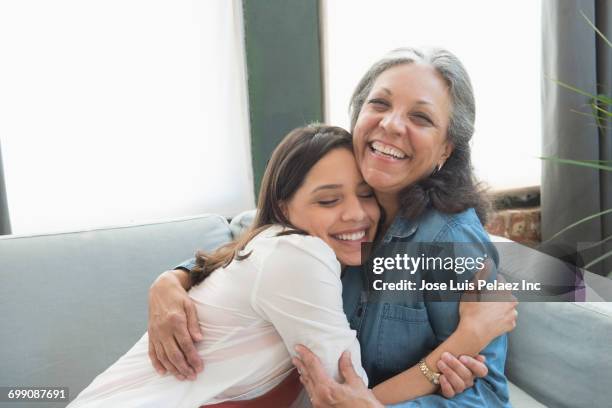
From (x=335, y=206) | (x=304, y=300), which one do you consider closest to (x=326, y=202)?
(x=335, y=206)

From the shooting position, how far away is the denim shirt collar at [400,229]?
3.84 feet

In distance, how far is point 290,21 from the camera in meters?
2.18

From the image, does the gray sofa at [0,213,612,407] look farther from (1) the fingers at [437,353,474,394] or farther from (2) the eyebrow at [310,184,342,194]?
(2) the eyebrow at [310,184,342,194]

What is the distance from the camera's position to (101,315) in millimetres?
1583

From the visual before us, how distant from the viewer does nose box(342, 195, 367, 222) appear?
44.8 inches

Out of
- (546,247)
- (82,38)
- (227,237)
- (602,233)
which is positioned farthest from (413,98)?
(602,233)

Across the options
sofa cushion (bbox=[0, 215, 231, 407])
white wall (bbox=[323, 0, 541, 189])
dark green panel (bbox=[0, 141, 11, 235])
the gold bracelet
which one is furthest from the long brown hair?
white wall (bbox=[323, 0, 541, 189])

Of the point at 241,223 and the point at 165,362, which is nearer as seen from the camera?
the point at 165,362

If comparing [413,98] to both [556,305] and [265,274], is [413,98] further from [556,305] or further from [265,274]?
[556,305]

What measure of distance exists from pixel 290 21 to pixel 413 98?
1.20m

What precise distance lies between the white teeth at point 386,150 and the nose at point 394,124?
3 centimetres

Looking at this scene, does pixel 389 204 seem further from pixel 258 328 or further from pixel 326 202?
pixel 258 328

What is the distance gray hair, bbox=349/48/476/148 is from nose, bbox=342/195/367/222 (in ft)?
0.88

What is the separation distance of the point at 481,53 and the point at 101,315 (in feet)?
6.54
